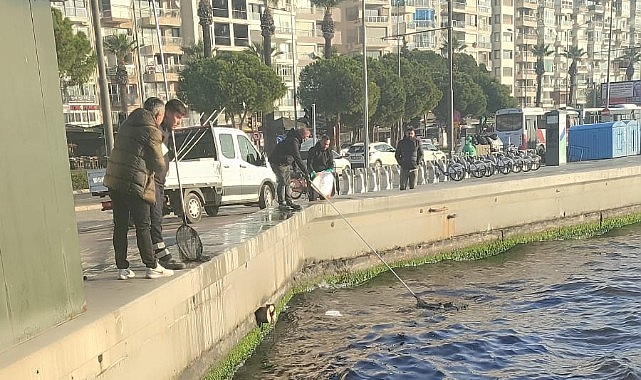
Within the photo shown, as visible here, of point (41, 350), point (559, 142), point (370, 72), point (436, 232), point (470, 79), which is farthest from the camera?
point (470, 79)

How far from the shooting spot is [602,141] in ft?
90.0

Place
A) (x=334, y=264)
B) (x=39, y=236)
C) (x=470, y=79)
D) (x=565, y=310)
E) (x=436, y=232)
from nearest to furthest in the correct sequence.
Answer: (x=39, y=236) → (x=565, y=310) → (x=334, y=264) → (x=436, y=232) → (x=470, y=79)

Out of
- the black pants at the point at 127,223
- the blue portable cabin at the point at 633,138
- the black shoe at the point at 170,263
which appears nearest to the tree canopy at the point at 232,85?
the blue portable cabin at the point at 633,138

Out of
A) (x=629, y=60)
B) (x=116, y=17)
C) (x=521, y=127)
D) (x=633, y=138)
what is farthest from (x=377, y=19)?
(x=633, y=138)

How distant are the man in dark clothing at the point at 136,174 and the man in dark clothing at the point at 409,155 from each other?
32.2 ft

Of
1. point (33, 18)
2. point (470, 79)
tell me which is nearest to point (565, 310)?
point (33, 18)

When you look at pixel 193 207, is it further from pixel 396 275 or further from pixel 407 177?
pixel 407 177

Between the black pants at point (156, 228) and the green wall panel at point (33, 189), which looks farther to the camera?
the black pants at point (156, 228)

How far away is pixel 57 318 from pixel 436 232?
10.6m

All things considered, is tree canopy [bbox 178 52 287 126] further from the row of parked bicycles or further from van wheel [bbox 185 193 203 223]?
van wheel [bbox 185 193 203 223]

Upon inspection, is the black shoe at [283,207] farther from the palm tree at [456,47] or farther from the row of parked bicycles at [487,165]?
the palm tree at [456,47]

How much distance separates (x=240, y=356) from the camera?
8016 mm

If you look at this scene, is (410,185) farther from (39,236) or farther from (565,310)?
(39,236)

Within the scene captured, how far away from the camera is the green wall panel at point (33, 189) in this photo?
14.5ft
